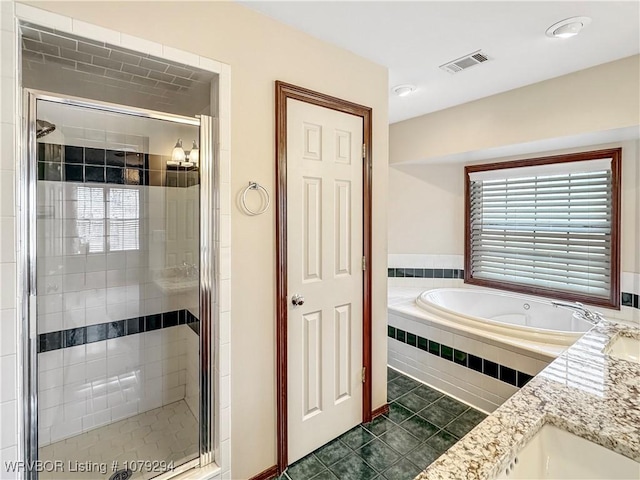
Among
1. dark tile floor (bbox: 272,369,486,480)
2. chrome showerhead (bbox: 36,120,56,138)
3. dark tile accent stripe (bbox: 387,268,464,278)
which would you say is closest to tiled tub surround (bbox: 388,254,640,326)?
dark tile accent stripe (bbox: 387,268,464,278)

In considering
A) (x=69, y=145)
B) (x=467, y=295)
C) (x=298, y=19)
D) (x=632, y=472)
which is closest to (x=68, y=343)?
(x=69, y=145)

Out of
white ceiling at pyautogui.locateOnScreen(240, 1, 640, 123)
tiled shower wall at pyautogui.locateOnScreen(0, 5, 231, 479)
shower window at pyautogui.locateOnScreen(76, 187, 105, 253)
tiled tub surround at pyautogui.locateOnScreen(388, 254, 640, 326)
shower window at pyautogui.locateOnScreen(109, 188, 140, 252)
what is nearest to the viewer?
tiled shower wall at pyautogui.locateOnScreen(0, 5, 231, 479)

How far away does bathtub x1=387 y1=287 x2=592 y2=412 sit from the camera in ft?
7.39

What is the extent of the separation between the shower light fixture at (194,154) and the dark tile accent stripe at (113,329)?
0.88 metres

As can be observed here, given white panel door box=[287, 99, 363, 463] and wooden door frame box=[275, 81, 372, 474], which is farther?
white panel door box=[287, 99, 363, 463]

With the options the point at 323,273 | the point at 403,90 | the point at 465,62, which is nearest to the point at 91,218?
the point at 323,273

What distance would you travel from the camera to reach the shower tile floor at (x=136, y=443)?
1.76m

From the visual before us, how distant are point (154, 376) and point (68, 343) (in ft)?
1.93

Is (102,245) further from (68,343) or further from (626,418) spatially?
(626,418)

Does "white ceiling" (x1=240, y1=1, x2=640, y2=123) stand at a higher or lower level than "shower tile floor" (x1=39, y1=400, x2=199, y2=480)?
higher

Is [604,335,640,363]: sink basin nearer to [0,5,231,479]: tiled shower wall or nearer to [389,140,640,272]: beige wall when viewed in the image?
[0,5,231,479]: tiled shower wall

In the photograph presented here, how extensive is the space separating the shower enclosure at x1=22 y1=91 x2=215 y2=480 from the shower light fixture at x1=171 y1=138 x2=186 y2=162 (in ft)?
0.07

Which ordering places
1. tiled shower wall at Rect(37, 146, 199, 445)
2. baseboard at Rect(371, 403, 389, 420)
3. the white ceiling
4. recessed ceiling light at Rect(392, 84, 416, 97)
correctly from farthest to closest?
recessed ceiling light at Rect(392, 84, 416, 97)
baseboard at Rect(371, 403, 389, 420)
tiled shower wall at Rect(37, 146, 199, 445)
the white ceiling

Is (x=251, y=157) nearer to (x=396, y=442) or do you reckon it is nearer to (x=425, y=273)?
(x=396, y=442)
